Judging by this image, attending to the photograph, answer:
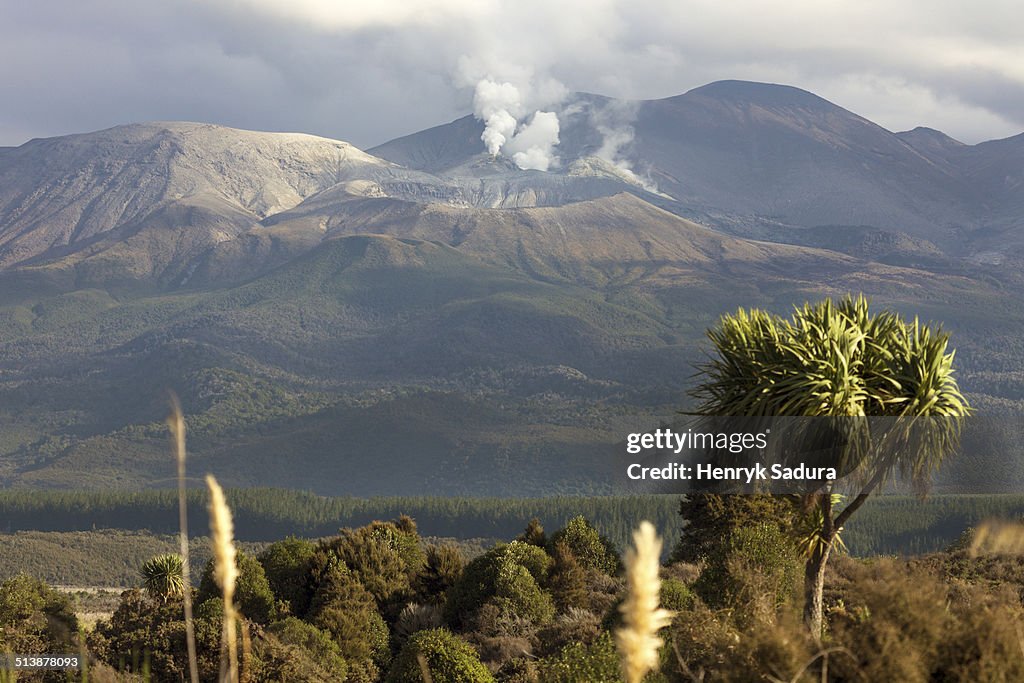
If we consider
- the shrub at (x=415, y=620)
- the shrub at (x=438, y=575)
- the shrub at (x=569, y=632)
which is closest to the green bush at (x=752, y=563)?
the shrub at (x=569, y=632)

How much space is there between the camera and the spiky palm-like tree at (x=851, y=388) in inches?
548

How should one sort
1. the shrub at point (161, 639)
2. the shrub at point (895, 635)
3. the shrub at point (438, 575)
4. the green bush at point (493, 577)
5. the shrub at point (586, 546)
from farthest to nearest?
1. the shrub at point (586, 546)
2. the shrub at point (438, 575)
3. the green bush at point (493, 577)
4. the shrub at point (161, 639)
5. the shrub at point (895, 635)

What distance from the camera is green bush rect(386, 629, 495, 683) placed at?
822 inches

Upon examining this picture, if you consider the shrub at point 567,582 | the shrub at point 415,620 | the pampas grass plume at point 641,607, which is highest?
the pampas grass plume at point 641,607

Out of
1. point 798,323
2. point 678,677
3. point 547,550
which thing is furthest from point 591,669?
point 547,550

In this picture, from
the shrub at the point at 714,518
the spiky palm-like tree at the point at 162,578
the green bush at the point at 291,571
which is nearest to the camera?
the shrub at the point at 714,518

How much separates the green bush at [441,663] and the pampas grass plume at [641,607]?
700 inches

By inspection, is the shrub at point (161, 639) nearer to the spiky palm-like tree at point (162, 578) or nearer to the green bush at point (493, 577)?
the spiky palm-like tree at point (162, 578)

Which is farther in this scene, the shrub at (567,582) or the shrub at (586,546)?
the shrub at (586,546)

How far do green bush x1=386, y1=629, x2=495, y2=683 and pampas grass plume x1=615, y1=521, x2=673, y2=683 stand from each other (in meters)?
17.8

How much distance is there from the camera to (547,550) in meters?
39.2

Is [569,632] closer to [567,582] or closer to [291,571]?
[567,582]

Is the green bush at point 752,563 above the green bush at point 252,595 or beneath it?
above

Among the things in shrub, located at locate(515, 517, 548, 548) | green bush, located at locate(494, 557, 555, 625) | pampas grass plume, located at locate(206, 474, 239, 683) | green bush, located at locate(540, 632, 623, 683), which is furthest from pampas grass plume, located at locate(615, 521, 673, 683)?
shrub, located at locate(515, 517, 548, 548)
